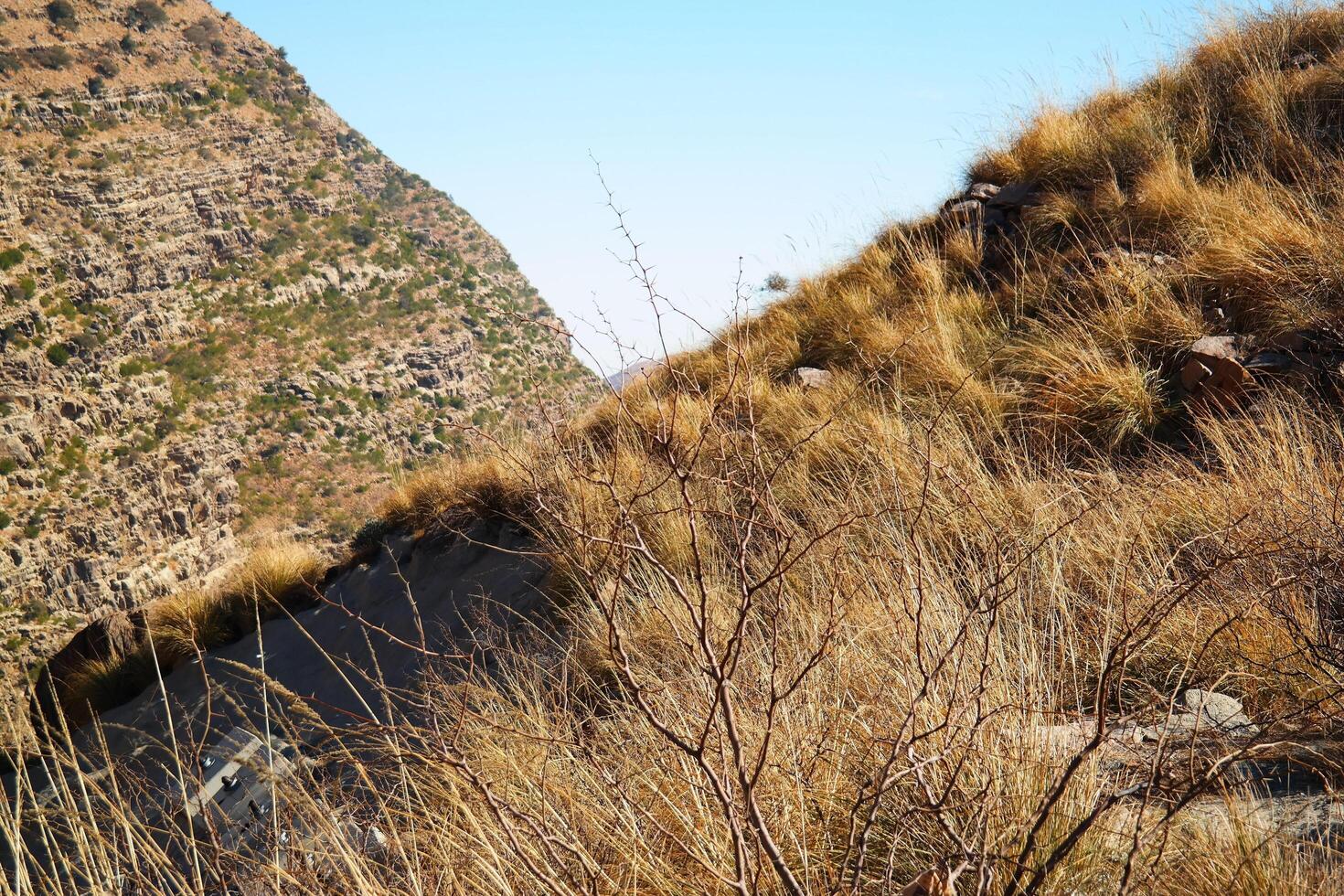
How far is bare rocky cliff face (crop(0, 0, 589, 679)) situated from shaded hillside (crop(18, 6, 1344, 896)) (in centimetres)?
2005

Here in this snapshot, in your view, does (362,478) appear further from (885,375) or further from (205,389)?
(885,375)

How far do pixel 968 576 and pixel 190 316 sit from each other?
4344 centimetres

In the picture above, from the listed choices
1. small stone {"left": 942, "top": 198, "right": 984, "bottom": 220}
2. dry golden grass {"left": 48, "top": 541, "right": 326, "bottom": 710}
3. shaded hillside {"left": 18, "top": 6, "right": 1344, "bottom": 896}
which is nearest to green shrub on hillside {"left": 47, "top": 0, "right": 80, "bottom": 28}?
dry golden grass {"left": 48, "top": 541, "right": 326, "bottom": 710}

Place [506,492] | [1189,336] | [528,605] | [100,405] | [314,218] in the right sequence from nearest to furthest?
[1189,336] < [528,605] < [506,492] < [100,405] < [314,218]

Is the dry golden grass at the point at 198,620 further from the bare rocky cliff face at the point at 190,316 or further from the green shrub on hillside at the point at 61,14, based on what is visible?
the green shrub on hillside at the point at 61,14

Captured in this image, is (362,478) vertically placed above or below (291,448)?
below

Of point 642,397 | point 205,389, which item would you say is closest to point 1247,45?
point 642,397

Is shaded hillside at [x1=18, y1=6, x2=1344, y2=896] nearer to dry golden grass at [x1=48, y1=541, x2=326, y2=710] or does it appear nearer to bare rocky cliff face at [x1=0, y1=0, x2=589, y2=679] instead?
dry golden grass at [x1=48, y1=541, x2=326, y2=710]

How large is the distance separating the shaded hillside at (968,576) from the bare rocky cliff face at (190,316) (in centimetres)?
2005

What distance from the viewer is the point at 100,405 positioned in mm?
32688

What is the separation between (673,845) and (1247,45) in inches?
306

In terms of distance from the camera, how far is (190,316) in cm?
3934

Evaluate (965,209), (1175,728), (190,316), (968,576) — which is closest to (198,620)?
(968,576)

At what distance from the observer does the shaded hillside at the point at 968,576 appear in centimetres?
156
